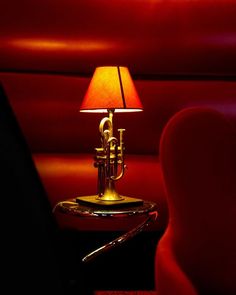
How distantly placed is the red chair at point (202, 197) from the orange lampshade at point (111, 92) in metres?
0.61

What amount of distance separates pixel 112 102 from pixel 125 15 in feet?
2.46

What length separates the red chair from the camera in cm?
128

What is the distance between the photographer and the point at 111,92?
1.94m

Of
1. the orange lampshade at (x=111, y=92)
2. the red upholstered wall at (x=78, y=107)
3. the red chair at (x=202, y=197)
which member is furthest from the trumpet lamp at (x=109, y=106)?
the red chair at (x=202, y=197)

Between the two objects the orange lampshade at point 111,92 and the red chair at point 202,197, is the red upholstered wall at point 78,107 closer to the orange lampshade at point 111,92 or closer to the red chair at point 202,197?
the orange lampshade at point 111,92

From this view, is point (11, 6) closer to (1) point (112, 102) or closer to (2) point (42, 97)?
(2) point (42, 97)

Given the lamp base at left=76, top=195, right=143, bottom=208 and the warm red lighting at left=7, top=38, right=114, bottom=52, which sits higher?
the warm red lighting at left=7, top=38, right=114, bottom=52

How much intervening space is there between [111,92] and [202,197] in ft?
2.59

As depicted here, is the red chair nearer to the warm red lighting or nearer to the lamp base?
the lamp base

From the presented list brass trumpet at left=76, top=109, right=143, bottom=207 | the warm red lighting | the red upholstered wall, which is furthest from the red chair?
the warm red lighting

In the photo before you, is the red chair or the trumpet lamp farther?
the trumpet lamp

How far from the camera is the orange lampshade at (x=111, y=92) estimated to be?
193 cm

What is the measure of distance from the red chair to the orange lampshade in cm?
61

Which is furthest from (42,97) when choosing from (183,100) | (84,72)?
(183,100)
